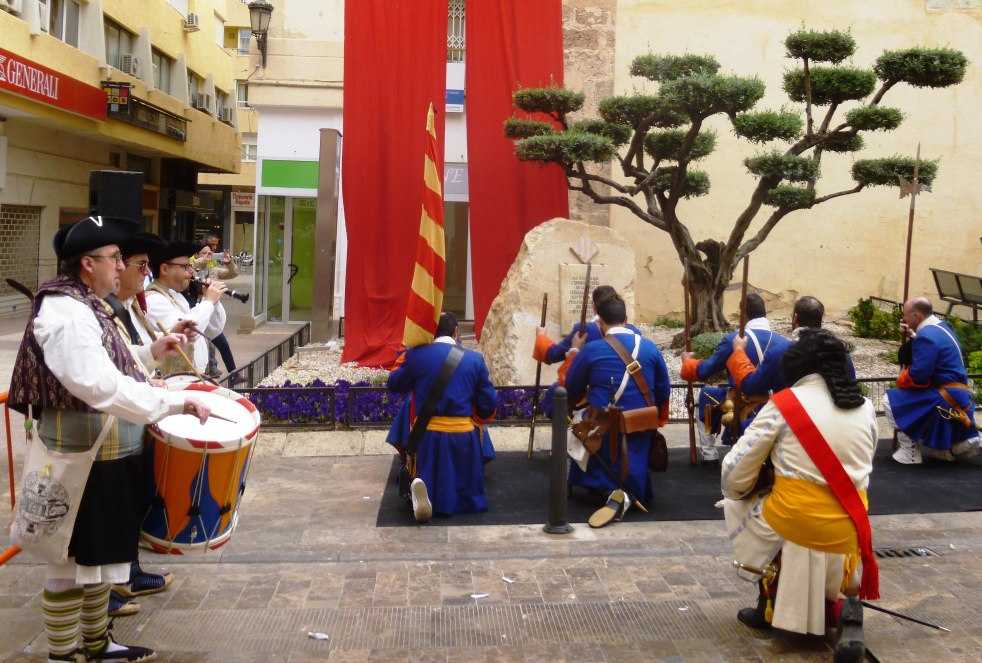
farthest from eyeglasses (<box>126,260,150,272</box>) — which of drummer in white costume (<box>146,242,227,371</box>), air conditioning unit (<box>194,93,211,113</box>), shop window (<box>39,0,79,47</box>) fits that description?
air conditioning unit (<box>194,93,211,113</box>)

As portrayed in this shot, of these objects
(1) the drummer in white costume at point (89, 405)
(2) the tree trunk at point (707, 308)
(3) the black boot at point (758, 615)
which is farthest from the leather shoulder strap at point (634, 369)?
(2) the tree trunk at point (707, 308)

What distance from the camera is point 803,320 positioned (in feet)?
19.9

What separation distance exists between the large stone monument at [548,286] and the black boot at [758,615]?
581cm

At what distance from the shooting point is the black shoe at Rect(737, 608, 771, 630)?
464cm

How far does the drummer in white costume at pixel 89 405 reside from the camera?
3.65m

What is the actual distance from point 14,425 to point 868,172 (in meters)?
9.80

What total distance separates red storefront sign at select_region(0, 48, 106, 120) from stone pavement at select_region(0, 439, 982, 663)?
1241 centimetres

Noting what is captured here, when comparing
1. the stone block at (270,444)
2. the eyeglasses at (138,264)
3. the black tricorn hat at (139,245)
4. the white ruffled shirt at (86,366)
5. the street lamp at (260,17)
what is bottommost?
the stone block at (270,444)

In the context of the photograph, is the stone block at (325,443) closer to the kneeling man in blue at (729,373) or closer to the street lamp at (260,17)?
the kneeling man in blue at (729,373)

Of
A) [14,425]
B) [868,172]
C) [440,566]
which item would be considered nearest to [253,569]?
[440,566]

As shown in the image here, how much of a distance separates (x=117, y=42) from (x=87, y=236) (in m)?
20.6

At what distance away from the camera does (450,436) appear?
6508 mm

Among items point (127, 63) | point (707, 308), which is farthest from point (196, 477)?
point (127, 63)

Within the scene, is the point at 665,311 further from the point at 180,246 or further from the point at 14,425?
the point at 180,246
